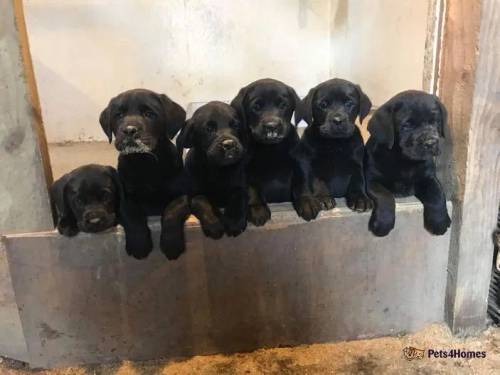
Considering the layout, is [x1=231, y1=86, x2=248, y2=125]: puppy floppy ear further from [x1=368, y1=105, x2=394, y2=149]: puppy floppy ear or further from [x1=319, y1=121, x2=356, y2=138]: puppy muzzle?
[x1=368, y1=105, x2=394, y2=149]: puppy floppy ear

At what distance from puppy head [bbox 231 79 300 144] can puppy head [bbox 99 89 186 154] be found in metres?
0.27

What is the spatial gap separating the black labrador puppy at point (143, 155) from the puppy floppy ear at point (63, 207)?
0.19 metres

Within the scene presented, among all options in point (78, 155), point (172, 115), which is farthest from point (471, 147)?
point (78, 155)

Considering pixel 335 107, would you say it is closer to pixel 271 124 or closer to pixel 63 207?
Result: pixel 271 124

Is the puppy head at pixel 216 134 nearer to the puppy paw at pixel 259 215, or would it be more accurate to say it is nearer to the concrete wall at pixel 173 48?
the puppy paw at pixel 259 215

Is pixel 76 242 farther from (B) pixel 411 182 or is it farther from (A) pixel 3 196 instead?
(B) pixel 411 182

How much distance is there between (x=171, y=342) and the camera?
2148 millimetres

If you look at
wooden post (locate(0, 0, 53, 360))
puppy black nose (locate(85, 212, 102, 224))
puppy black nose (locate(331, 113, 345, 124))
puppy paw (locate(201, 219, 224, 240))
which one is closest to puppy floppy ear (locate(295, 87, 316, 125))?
puppy black nose (locate(331, 113, 345, 124))

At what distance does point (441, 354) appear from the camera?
212 cm

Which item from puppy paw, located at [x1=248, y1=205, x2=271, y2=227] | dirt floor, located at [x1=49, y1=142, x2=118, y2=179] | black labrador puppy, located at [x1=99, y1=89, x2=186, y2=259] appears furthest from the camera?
dirt floor, located at [x1=49, y1=142, x2=118, y2=179]

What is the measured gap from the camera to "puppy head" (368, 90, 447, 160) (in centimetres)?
199

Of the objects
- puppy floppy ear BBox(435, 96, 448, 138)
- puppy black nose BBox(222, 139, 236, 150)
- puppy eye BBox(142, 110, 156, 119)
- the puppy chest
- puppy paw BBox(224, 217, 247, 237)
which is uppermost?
puppy eye BBox(142, 110, 156, 119)

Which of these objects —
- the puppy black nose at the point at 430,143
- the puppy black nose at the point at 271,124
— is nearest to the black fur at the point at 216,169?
the puppy black nose at the point at 271,124

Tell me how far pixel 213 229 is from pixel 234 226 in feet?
0.27
